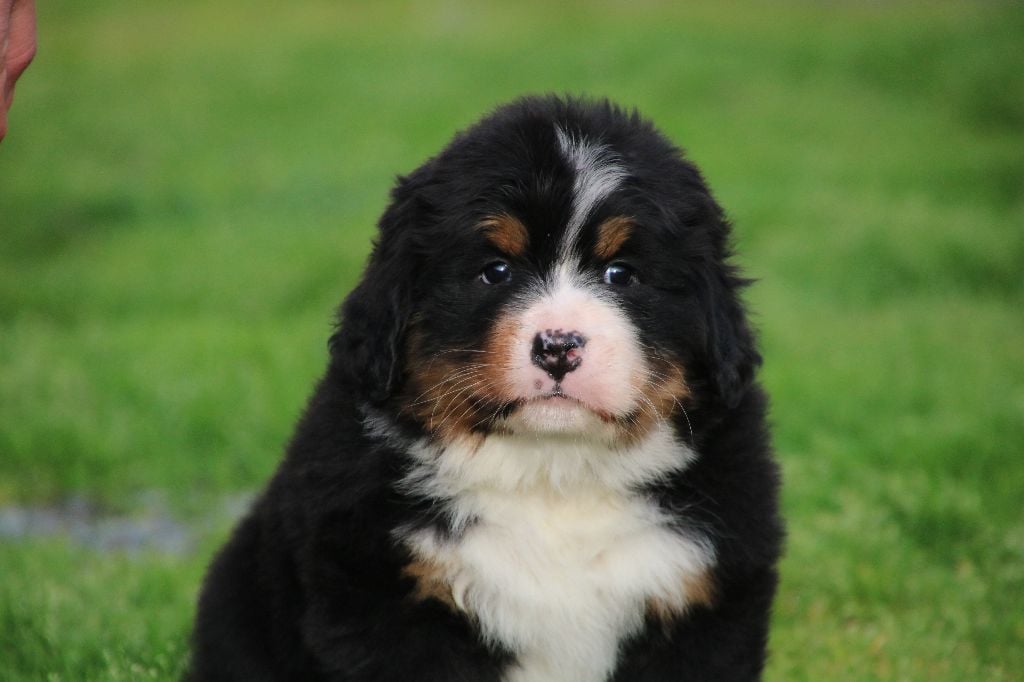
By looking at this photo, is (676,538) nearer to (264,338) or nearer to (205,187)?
(264,338)

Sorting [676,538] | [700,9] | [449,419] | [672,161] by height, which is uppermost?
[672,161]

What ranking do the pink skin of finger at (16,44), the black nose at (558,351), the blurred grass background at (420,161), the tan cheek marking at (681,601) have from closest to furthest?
1. the black nose at (558,351)
2. the pink skin of finger at (16,44)
3. the tan cheek marking at (681,601)
4. the blurred grass background at (420,161)

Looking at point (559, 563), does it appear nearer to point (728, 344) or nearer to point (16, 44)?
point (728, 344)

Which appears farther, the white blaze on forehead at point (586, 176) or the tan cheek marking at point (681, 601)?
the tan cheek marking at point (681, 601)

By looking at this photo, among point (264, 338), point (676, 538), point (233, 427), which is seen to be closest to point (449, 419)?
point (676, 538)

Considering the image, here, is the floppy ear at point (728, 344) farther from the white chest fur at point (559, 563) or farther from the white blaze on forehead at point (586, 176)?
the white blaze on forehead at point (586, 176)

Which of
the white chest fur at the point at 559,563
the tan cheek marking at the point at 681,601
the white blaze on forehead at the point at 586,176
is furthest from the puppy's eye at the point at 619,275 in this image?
the tan cheek marking at the point at 681,601
